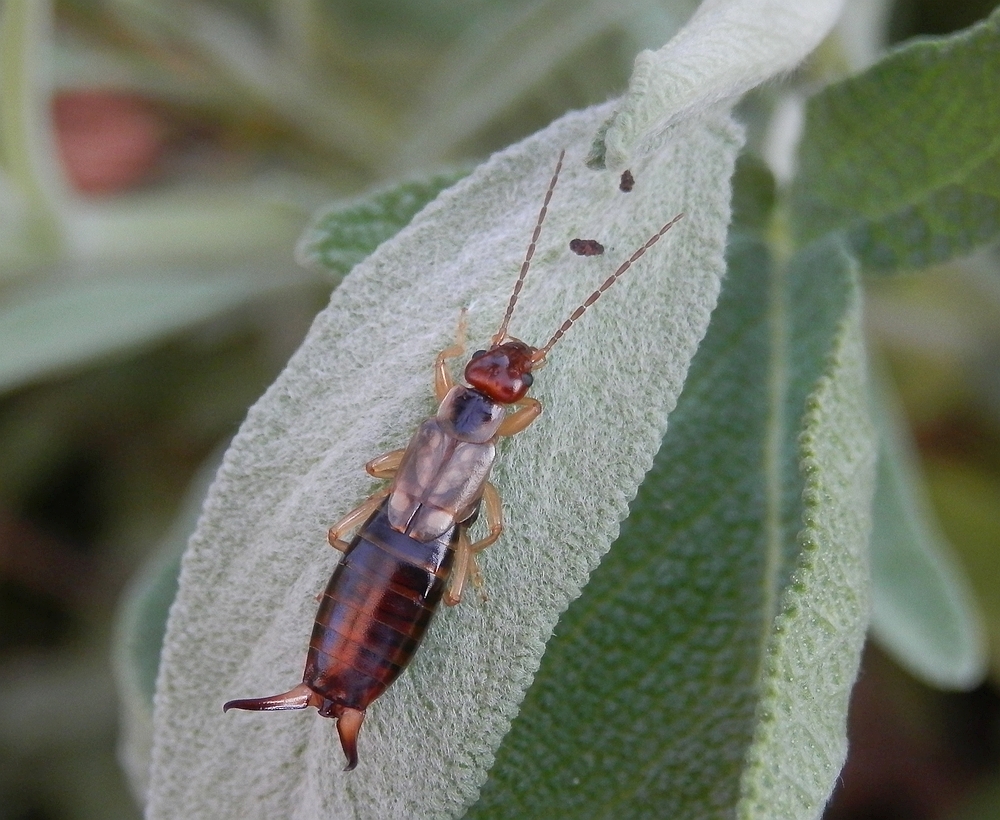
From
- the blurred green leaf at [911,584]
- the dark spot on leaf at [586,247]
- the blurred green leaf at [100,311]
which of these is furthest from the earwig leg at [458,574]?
the blurred green leaf at [100,311]

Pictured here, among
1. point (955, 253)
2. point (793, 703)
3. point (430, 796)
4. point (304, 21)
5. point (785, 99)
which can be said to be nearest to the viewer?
point (793, 703)

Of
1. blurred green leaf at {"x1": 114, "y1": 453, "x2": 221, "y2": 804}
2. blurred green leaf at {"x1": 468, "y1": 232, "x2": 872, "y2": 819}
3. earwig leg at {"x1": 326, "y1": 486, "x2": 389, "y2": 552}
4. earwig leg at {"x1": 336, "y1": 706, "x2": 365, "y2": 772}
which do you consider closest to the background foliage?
blurred green leaf at {"x1": 114, "y1": 453, "x2": 221, "y2": 804}

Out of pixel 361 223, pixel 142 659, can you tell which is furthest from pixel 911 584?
pixel 142 659

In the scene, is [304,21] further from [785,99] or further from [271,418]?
[271,418]

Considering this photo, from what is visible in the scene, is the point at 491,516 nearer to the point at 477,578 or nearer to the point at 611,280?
the point at 477,578

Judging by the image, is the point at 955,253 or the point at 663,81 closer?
the point at 663,81

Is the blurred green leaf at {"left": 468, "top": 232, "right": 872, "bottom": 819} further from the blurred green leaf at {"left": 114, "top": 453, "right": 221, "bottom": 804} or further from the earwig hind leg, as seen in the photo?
the blurred green leaf at {"left": 114, "top": 453, "right": 221, "bottom": 804}

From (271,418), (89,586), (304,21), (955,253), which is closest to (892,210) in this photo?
Result: (955,253)

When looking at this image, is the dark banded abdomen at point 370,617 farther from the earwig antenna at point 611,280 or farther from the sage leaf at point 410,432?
the earwig antenna at point 611,280
